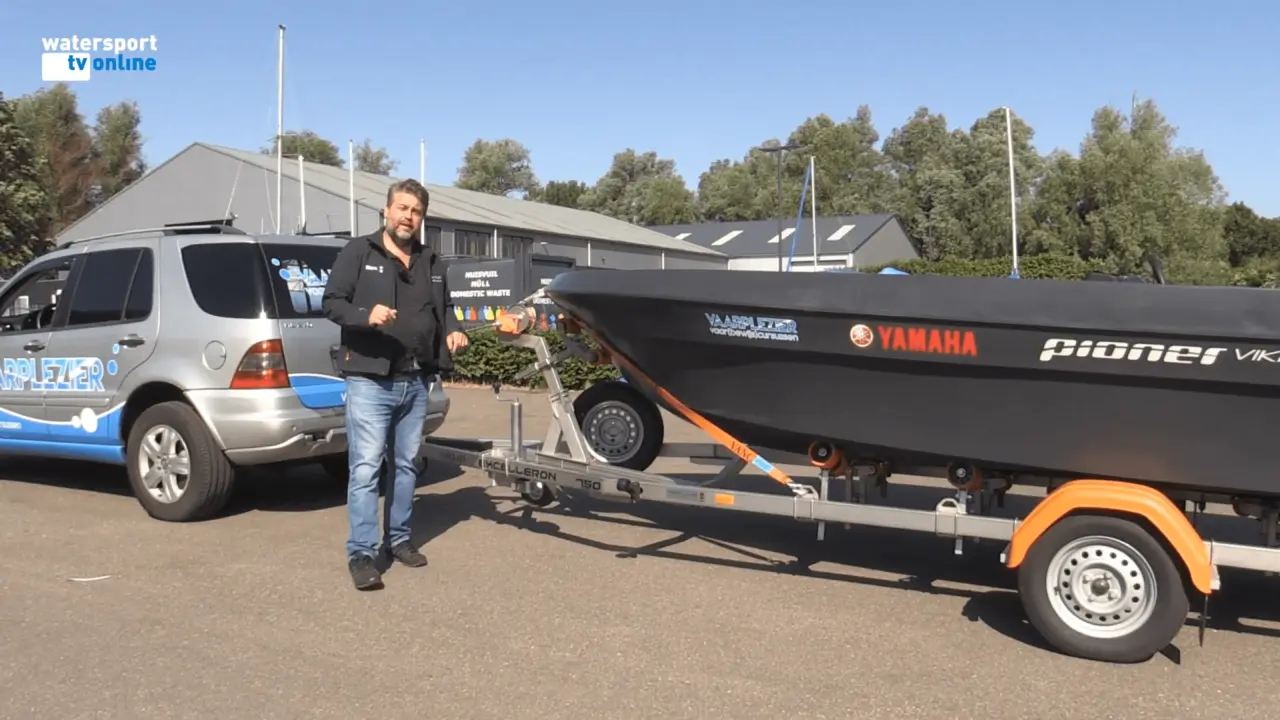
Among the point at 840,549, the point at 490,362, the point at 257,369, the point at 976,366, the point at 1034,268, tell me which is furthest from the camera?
the point at 1034,268

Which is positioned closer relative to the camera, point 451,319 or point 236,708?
point 236,708

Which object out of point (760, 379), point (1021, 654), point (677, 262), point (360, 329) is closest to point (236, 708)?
point (360, 329)

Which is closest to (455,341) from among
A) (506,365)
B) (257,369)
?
(257,369)

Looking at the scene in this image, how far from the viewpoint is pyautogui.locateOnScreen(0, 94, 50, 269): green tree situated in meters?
24.5

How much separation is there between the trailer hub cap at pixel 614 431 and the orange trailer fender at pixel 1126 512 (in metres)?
2.41

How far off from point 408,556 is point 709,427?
5.51ft

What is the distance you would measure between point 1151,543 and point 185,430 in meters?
5.05

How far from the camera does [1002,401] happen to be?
13.8ft

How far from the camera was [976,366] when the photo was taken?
4.15m

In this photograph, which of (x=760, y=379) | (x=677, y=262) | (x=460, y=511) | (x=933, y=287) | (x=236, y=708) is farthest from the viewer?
(x=677, y=262)

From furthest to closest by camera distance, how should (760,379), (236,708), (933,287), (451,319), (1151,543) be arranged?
(451,319) → (760,379) → (933,287) → (1151,543) → (236,708)

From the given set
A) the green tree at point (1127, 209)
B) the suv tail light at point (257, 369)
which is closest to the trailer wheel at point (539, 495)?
Answer: the suv tail light at point (257, 369)

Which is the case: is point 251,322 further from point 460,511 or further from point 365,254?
point 460,511

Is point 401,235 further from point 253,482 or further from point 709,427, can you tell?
point 253,482
